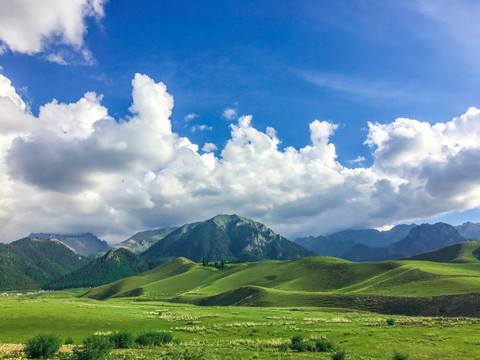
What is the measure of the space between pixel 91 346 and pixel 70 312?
168 feet

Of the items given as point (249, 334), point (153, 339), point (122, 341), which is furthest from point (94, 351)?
point (249, 334)

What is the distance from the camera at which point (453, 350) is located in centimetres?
3888

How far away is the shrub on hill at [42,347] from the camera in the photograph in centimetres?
3101

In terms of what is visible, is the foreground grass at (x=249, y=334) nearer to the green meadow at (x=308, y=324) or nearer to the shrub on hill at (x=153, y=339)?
the green meadow at (x=308, y=324)

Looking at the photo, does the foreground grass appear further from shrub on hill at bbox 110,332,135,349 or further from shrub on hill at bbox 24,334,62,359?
shrub on hill at bbox 110,332,135,349

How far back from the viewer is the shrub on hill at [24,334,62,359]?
31.0 m

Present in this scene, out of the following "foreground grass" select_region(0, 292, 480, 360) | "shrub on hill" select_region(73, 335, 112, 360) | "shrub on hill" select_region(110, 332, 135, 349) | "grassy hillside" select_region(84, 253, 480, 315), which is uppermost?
"shrub on hill" select_region(73, 335, 112, 360)

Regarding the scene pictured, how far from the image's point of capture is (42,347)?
1230 inches

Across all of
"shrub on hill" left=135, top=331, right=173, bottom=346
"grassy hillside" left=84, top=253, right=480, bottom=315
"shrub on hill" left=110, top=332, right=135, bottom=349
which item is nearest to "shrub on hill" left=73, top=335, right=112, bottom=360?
"shrub on hill" left=110, top=332, right=135, bottom=349

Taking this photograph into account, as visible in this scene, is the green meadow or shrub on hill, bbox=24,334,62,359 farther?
the green meadow

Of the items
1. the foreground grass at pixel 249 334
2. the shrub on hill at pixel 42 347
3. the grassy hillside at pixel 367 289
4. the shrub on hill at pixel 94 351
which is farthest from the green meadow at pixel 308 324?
the shrub on hill at pixel 42 347

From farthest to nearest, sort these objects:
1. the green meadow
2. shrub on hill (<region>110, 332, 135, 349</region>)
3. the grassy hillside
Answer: the grassy hillside → shrub on hill (<region>110, 332, 135, 349</region>) → the green meadow

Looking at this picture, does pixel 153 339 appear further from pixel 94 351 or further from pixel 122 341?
pixel 94 351

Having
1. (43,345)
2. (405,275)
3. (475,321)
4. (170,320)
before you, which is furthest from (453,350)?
(405,275)
